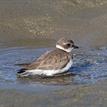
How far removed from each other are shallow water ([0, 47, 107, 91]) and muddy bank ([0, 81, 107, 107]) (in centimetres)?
23

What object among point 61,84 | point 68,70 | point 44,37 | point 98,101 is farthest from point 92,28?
point 98,101

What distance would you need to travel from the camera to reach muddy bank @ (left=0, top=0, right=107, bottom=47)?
1268 centimetres

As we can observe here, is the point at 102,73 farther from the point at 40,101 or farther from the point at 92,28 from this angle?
the point at 92,28

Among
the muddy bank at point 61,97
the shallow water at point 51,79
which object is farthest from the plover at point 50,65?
the muddy bank at point 61,97

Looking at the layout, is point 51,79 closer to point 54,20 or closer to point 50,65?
point 50,65

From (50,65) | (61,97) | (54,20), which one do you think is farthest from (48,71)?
(54,20)

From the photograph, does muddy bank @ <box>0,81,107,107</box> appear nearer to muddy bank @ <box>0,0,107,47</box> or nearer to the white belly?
the white belly

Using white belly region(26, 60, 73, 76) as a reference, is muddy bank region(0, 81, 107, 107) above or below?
above

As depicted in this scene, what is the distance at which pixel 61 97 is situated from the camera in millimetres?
8484

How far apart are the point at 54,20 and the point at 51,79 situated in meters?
3.85

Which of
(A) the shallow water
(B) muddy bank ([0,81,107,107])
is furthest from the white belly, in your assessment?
(B) muddy bank ([0,81,107,107])

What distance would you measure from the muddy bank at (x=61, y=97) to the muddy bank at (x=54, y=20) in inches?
137

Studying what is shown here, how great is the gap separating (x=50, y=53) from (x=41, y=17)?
11.6 ft

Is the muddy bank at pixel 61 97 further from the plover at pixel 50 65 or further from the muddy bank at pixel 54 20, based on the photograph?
the muddy bank at pixel 54 20
